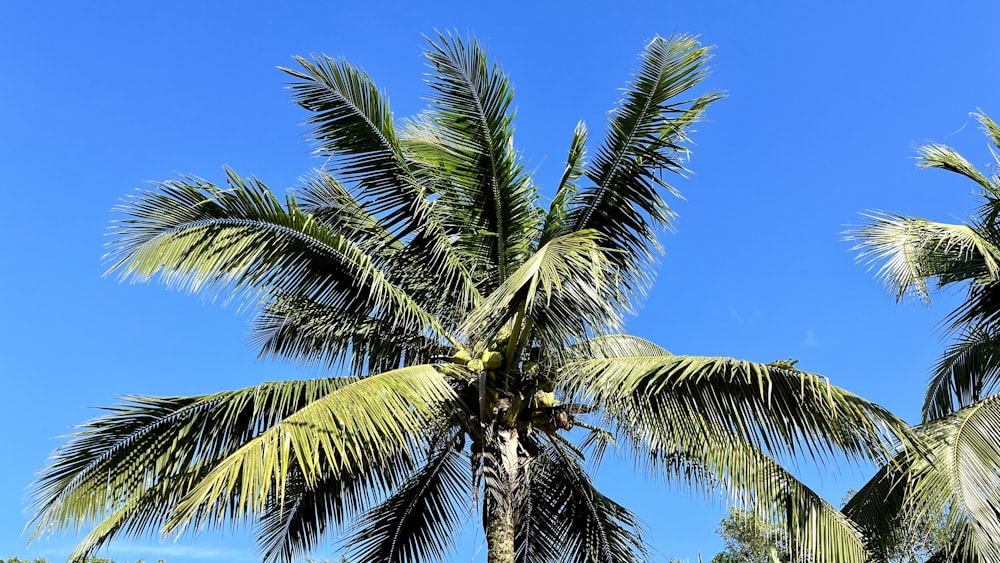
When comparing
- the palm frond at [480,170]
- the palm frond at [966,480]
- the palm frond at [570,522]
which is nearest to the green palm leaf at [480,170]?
the palm frond at [480,170]

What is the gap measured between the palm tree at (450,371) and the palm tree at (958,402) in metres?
0.94

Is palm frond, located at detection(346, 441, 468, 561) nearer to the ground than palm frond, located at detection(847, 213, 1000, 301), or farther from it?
nearer to the ground

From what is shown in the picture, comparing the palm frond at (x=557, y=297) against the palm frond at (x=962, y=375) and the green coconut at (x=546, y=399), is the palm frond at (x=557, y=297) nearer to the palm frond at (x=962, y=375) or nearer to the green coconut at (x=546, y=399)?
the green coconut at (x=546, y=399)

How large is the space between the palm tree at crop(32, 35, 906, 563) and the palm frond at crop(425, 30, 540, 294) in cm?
2

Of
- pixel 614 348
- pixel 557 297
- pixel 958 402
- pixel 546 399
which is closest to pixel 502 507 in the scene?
pixel 546 399

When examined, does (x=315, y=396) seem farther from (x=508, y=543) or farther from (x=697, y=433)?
(x=697, y=433)

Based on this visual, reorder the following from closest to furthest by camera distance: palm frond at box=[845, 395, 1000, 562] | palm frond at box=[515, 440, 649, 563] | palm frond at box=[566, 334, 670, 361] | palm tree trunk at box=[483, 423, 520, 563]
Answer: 1. palm frond at box=[845, 395, 1000, 562]
2. palm tree trunk at box=[483, 423, 520, 563]
3. palm frond at box=[566, 334, 670, 361]
4. palm frond at box=[515, 440, 649, 563]

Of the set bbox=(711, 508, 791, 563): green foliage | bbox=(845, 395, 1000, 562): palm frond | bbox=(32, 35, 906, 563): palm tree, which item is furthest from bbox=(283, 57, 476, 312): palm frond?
A: bbox=(711, 508, 791, 563): green foliage

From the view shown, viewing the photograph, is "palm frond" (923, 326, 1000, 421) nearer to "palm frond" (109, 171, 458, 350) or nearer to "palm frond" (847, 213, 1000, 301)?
"palm frond" (847, 213, 1000, 301)

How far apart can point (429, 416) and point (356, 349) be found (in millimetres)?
2034

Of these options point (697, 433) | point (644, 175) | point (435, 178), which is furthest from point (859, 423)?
point (435, 178)

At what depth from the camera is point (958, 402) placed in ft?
35.9

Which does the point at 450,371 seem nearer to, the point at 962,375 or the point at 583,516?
the point at 583,516

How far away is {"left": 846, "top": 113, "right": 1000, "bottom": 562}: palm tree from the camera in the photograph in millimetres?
7543
